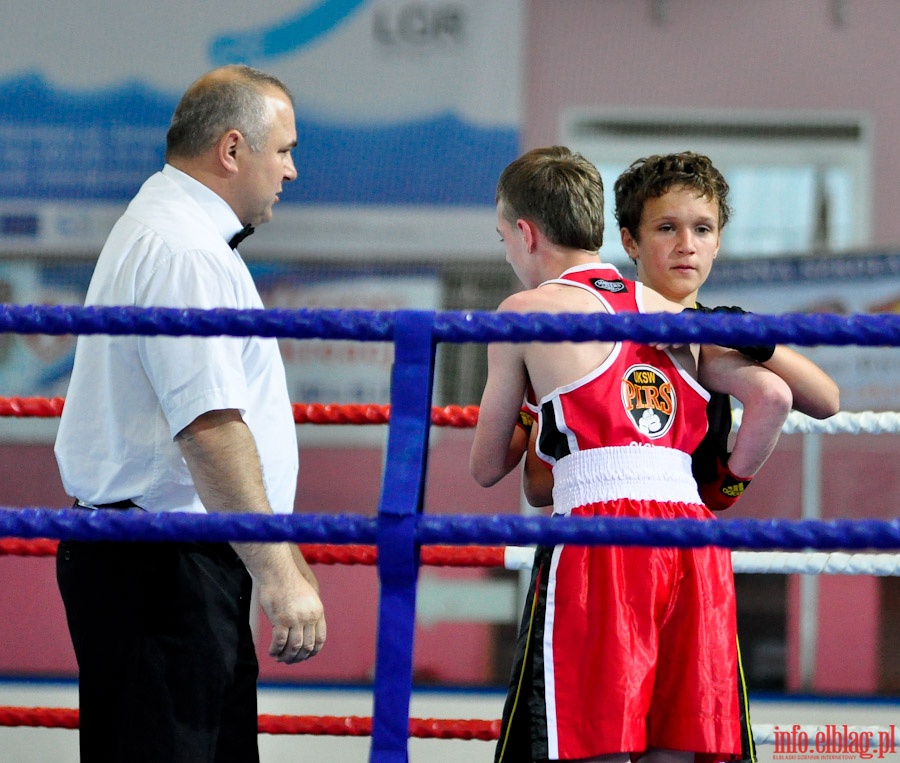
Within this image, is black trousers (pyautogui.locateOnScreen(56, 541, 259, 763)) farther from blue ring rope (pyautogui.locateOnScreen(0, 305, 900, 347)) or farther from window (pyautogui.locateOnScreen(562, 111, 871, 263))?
window (pyautogui.locateOnScreen(562, 111, 871, 263))

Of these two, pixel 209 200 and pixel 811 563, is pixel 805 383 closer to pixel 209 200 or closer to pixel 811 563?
pixel 811 563

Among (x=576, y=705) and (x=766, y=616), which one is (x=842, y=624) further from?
(x=576, y=705)

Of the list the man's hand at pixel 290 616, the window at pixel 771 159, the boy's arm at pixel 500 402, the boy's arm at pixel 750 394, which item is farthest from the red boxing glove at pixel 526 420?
the window at pixel 771 159

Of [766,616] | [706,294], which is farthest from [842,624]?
[706,294]

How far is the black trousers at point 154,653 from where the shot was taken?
3.76 ft

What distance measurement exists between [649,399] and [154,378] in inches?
20.6

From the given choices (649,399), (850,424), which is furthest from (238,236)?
(850,424)

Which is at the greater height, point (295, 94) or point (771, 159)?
point (295, 94)

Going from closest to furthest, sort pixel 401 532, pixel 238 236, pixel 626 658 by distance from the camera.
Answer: pixel 401 532 → pixel 626 658 → pixel 238 236

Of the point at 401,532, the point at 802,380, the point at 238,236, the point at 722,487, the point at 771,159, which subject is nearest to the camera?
the point at 401,532

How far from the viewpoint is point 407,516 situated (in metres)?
0.85

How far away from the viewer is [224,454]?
1147mm

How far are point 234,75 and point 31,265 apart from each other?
3.85m

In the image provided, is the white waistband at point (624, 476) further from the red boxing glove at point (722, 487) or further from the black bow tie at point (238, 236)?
the black bow tie at point (238, 236)
